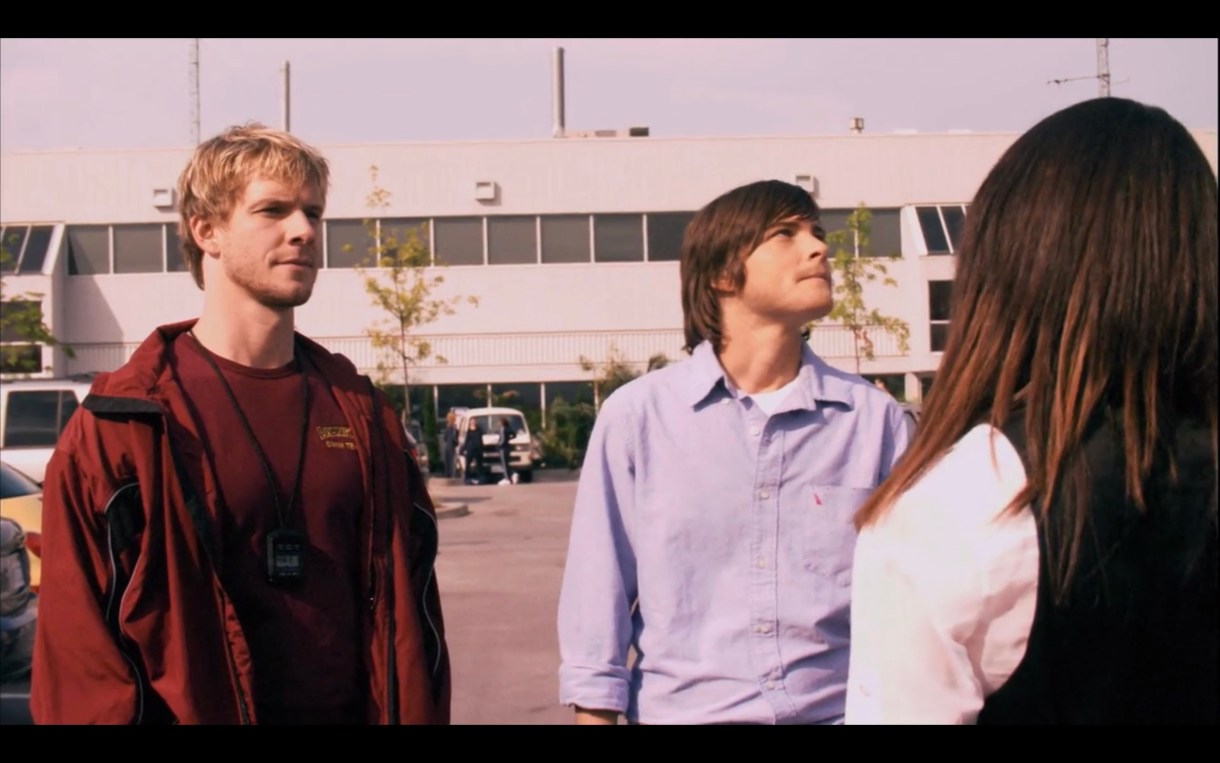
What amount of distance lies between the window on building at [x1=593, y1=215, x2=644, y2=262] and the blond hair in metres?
35.8

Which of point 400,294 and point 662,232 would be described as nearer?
point 400,294

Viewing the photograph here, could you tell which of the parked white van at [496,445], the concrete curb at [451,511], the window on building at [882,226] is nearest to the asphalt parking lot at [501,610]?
the concrete curb at [451,511]

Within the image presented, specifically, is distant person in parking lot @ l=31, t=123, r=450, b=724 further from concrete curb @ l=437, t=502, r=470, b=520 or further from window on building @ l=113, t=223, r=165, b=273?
window on building @ l=113, t=223, r=165, b=273

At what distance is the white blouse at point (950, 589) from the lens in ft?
5.51

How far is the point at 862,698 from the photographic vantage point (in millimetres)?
1812

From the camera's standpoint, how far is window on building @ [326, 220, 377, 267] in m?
38.9

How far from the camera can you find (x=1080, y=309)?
181 cm

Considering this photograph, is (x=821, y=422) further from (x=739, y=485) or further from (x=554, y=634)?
(x=554, y=634)

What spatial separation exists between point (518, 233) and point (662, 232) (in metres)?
3.93

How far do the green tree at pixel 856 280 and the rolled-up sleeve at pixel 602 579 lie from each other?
2810 centimetres

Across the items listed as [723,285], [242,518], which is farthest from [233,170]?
[723,285]

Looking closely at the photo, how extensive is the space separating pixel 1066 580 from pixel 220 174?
8.38 feet

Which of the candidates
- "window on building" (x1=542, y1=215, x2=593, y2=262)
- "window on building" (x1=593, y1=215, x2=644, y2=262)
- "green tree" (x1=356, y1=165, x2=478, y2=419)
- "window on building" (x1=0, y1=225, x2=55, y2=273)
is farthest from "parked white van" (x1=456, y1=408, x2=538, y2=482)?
"window on building" (x1=0, y1=225, x2=55, y2=273)

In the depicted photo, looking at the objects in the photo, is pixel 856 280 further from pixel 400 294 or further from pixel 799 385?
pixel 799 385
